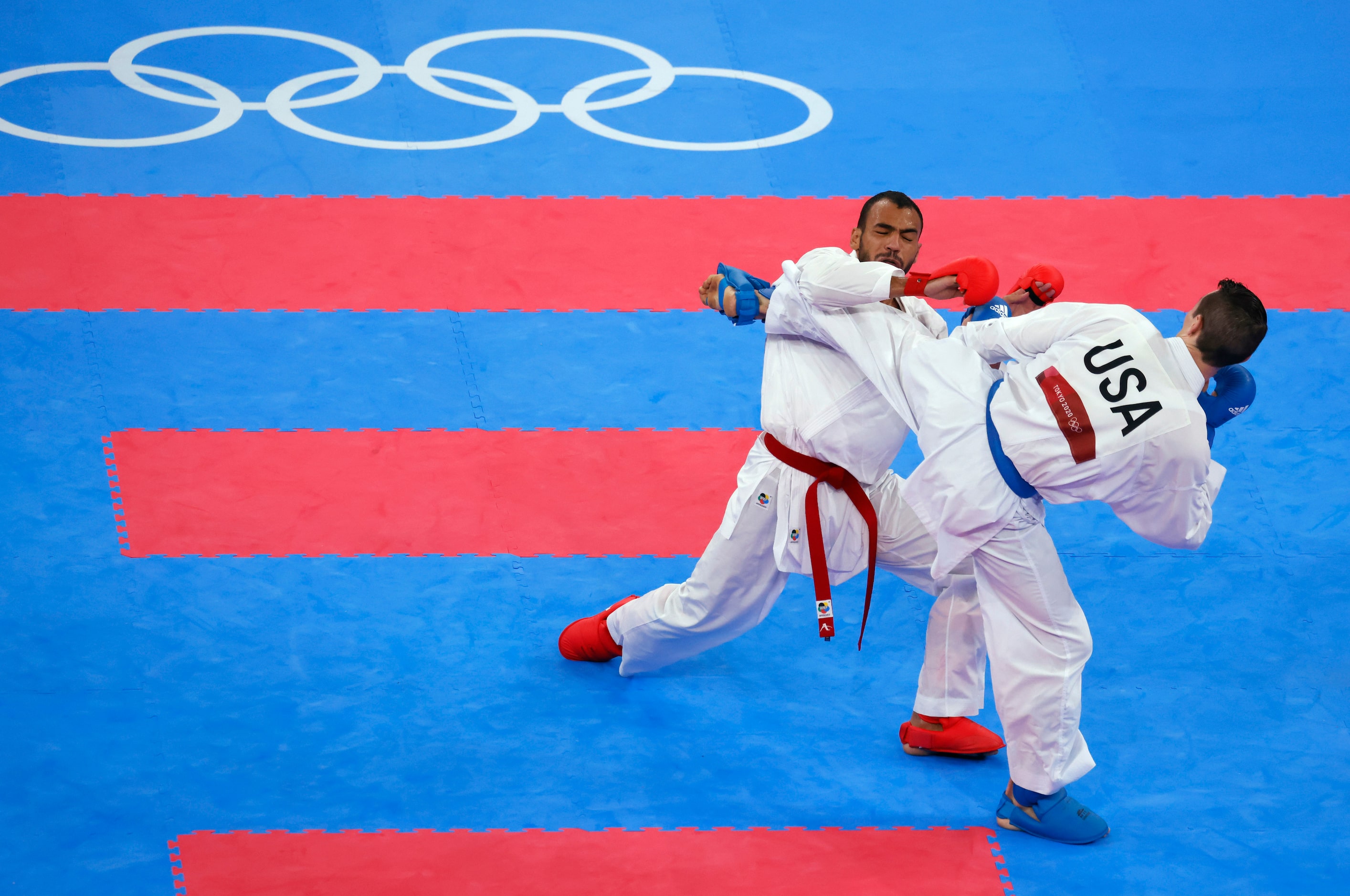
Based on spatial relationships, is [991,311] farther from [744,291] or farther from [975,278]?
[744,291]

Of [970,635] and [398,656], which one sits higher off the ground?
[970,635]

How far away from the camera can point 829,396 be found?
4848 mm

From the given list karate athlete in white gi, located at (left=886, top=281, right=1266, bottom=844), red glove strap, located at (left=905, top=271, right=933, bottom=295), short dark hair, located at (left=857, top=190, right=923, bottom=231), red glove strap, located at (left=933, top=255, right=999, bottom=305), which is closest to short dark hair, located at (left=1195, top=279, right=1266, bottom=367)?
karate athlete in white gi, located at (left=886, top=281, right=1266, bottom=844)

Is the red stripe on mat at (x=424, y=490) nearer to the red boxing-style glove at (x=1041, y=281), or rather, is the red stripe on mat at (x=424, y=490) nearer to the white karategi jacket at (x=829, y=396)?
the white karategi jacket at (x=829, y=396)

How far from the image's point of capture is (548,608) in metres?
5.84

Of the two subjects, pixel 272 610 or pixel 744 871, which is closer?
pixel 744 871

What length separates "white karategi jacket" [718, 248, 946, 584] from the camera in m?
4.72

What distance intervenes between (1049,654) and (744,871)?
1.21 metres

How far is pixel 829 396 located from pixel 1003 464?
2.21ft

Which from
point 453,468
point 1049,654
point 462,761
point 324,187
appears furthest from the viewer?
point 324,187

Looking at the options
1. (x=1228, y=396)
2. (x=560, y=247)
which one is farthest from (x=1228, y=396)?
(x=560, y=247)

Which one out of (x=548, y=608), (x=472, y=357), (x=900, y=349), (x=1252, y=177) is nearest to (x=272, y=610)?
(x=548, y=608)

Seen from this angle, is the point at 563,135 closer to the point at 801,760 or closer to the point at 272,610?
the point at 272,610

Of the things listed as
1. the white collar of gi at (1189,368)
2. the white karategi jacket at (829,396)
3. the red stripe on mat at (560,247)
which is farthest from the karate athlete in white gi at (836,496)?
the red stripe on mat at (560,247)
